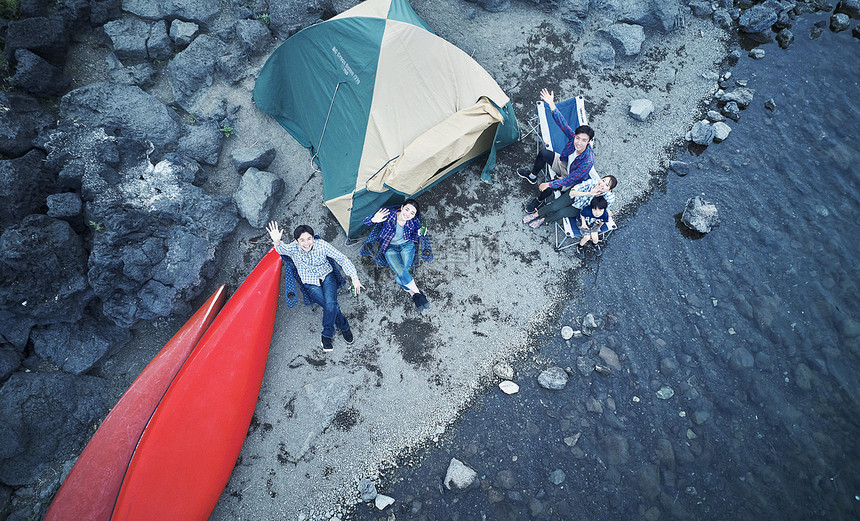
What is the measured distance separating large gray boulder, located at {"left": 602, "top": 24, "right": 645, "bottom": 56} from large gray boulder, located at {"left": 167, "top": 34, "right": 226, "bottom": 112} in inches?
266

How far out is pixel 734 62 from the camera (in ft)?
25.5

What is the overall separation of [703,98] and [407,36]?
5475 millimetres

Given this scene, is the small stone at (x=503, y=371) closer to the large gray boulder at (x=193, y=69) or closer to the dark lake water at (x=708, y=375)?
the dark lake water at (x=708, y=375)

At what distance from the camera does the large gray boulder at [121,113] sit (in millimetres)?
5977

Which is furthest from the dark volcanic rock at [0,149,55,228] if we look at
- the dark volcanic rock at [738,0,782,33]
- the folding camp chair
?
the dark volcanic rock at [738,0,782,33]

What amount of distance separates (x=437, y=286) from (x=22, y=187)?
17.4 feet

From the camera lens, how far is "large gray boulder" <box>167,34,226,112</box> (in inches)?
267

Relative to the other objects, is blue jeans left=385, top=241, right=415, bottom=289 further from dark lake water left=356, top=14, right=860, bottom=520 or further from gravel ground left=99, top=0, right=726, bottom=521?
dark lake water left=356, top=14, right=860, bottom=520

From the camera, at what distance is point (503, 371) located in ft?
18.3

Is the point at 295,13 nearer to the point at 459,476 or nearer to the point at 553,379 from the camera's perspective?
the point at 553,379

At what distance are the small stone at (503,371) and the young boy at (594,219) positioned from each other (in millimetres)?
2057

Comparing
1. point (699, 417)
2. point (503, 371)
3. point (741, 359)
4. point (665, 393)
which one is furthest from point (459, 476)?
point (741, 359)

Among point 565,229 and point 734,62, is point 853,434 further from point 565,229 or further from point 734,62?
point 734,62

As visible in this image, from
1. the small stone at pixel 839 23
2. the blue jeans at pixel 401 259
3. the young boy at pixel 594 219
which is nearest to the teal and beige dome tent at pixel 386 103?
the blue jeans at pixel 401 259
